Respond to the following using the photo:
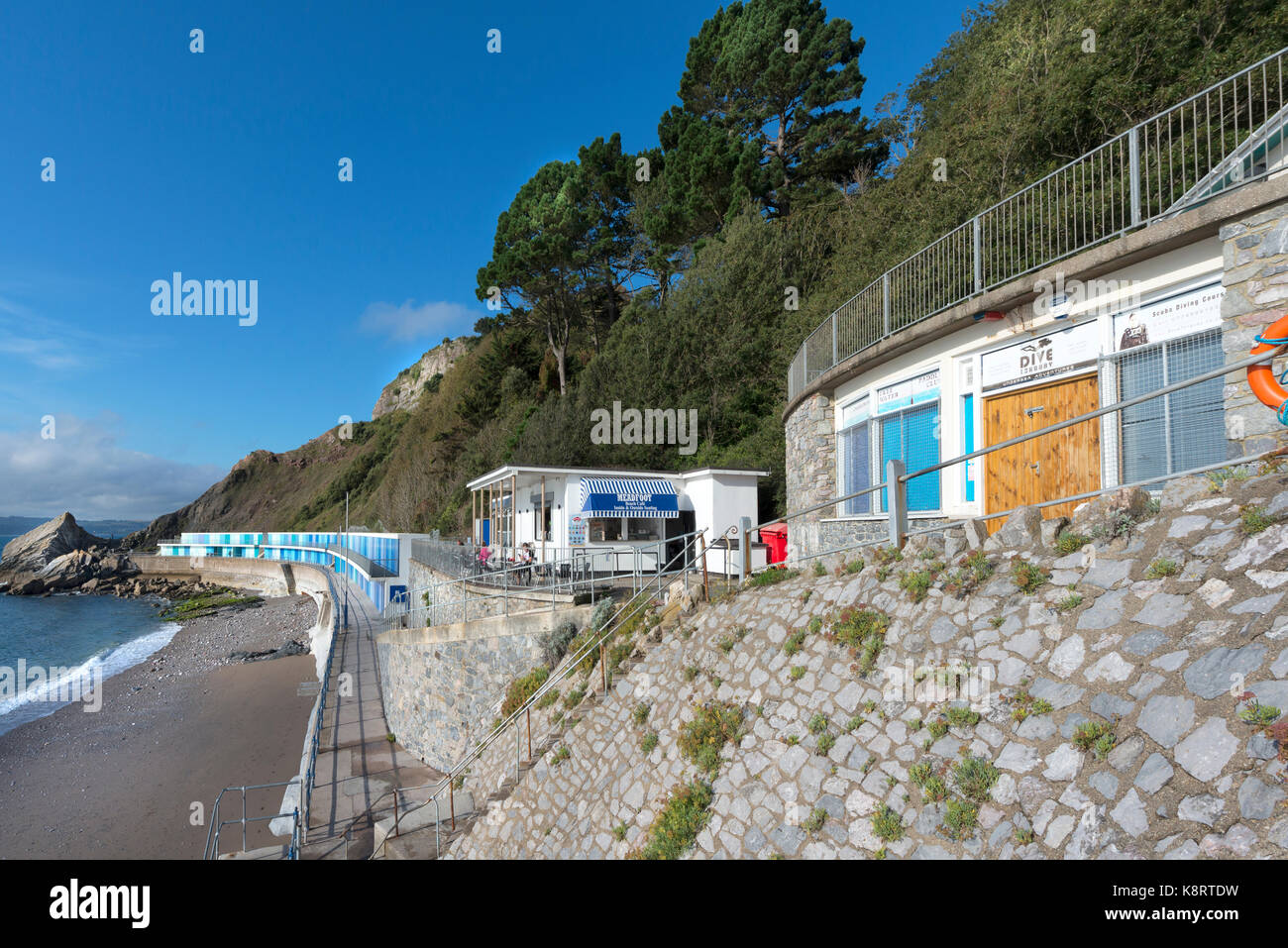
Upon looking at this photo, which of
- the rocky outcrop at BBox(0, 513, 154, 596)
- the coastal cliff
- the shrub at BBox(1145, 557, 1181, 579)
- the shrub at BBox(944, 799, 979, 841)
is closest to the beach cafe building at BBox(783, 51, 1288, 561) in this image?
the shrub at BBox(1145, 557, 1181, 579)

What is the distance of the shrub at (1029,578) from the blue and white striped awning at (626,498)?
1296 centimetres

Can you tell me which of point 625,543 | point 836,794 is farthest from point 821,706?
point 625,543

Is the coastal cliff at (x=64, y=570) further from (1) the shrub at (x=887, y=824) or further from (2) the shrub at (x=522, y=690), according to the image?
(1) the shrub at (x=887, y=824)

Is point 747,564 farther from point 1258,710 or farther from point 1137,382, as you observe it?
point 1258,710

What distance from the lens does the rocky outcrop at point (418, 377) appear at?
93500 mm

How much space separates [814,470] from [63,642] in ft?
139

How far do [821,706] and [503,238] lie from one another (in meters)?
41.7

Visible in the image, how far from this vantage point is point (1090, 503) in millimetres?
4742

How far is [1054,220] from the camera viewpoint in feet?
28.8

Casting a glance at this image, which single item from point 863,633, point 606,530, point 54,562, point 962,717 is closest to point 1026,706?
point 962,717

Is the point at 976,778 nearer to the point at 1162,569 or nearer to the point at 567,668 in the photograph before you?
the point at 1162,569

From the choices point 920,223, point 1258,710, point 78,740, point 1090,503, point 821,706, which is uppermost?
point 920,223

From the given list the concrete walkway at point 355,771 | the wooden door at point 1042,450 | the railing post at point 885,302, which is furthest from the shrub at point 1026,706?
the concrete walkway at point 355,771

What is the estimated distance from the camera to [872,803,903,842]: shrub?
4.04m
